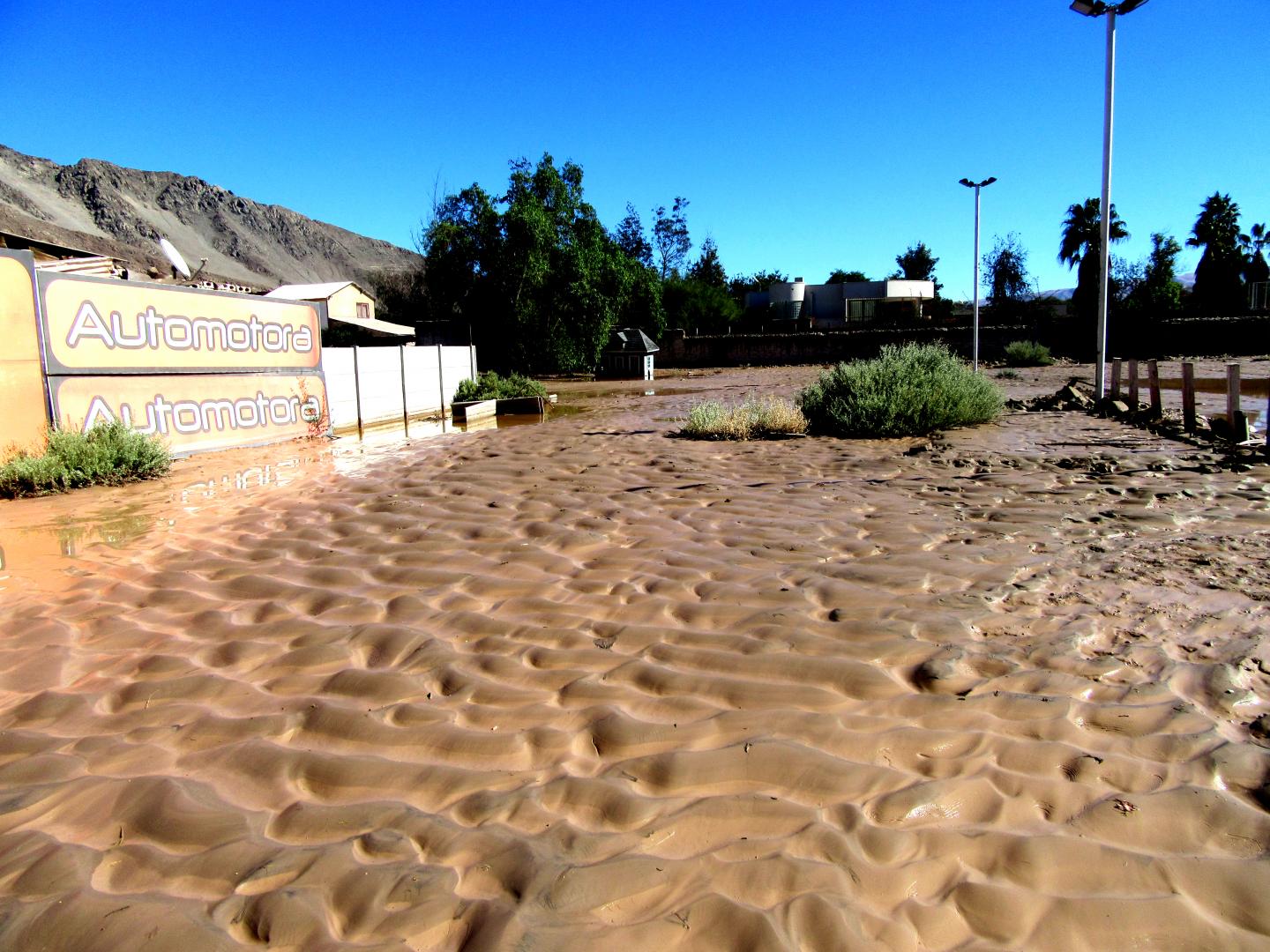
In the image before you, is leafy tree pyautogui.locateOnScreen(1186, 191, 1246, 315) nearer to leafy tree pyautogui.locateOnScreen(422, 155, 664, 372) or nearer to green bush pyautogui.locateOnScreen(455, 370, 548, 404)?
leafy tree pyautogui.locateOnScreen(422, 155, 664, 372)

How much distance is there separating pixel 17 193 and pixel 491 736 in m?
89.9

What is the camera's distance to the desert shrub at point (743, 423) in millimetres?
12206

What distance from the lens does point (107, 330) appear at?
35.3ft

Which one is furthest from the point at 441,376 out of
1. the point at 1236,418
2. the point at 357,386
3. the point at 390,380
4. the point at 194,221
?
the point at 194,221

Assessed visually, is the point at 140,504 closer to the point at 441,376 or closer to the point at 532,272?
the point at 441,376

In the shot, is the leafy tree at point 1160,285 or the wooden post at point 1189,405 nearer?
the wooden post at point 1189,405

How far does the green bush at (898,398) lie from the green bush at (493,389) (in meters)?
11.1

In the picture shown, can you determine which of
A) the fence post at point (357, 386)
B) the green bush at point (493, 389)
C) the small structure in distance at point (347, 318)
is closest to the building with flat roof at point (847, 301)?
the small structure in distance at point (347, 318)

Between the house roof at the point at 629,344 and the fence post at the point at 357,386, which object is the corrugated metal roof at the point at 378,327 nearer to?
the house roof at the point at 629,344

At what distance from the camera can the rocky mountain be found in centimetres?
7881

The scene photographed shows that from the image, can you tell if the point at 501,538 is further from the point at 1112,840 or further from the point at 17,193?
the point at 17,193

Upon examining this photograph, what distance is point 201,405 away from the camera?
12336 mm

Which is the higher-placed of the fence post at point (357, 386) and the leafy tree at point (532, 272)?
the leafy tree at point (532, 272)

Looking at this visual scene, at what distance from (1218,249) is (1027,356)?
114 feet
